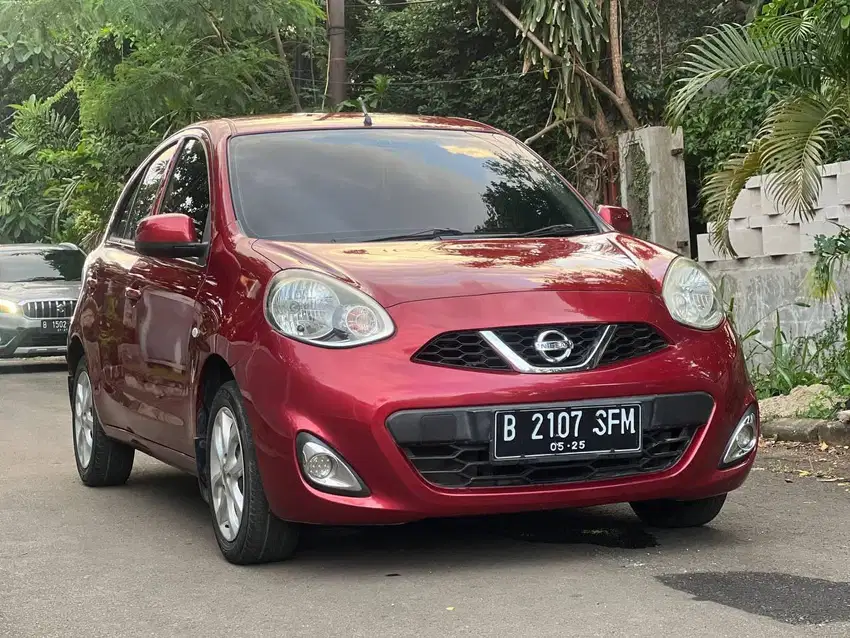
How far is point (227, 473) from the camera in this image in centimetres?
545

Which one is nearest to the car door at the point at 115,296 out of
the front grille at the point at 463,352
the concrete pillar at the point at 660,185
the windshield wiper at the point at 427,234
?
the windshield wiper at the point at 427,234

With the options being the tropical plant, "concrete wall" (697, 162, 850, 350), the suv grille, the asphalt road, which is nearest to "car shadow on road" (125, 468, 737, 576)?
the asphalt road

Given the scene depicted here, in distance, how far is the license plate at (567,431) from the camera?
4914 millimetres

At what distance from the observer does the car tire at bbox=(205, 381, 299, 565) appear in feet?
17.0

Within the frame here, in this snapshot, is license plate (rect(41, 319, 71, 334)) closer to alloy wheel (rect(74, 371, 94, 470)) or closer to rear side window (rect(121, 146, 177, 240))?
alloy wheel (rect(74, 371, 94, 470))

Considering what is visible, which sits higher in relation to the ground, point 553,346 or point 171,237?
point 171,237

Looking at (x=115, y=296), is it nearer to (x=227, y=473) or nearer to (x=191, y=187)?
(x=191, y=187)

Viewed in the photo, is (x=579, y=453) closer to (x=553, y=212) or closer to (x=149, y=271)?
(x=553, y=212)

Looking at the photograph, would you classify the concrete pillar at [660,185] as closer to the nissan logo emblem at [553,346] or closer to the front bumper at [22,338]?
the front bumper at [22,338]

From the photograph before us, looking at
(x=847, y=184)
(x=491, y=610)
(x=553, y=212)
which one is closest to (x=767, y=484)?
(x=553, y=212)

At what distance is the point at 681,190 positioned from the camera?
15281 mm

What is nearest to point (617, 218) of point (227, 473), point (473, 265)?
point (473, 265)

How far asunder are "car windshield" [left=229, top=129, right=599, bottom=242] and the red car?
0.04 feet

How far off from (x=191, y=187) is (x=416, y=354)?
77.5 inches
